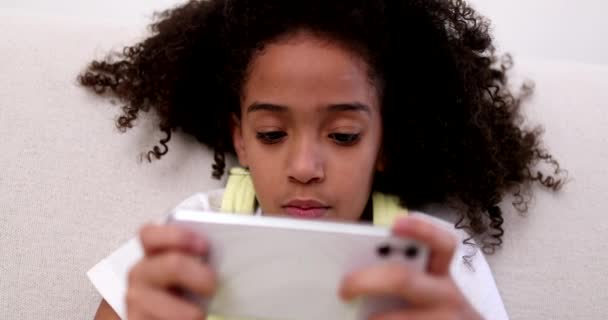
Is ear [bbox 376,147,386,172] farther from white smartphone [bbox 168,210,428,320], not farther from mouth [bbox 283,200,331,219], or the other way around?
white smartphone [bbox 168,210,428,320]

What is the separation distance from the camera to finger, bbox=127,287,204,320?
0.46 metres

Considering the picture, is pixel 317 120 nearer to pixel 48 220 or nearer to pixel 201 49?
pixel 201 49

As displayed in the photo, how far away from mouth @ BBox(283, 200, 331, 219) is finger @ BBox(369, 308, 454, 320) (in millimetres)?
286

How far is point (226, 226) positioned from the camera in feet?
1.54

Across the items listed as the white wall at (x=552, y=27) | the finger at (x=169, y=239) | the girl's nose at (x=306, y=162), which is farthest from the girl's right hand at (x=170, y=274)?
the white wall at (x=552, y=27)

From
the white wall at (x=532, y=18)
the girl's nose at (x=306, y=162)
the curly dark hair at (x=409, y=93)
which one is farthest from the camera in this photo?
the white wall at (x=532, y=18)

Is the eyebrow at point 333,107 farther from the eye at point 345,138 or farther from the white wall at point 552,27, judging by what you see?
the white wall at point 552,27

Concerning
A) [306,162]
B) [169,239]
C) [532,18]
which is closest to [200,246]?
[169,239]

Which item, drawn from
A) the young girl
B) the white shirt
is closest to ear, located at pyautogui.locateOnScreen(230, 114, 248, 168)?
the young girl

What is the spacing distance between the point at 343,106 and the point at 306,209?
156 millimetres

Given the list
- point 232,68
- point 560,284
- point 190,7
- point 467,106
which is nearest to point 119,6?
point 190,7

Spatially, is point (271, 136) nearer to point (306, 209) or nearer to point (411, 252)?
point (306, 209)

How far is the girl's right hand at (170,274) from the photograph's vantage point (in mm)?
454

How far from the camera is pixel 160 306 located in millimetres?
468
